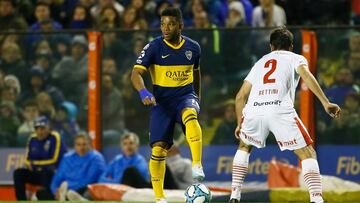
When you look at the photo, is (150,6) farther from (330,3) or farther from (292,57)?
(292,57)

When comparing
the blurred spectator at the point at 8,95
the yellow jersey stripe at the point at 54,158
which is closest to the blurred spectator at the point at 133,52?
the yellow jersey stripe at the point at 54,158

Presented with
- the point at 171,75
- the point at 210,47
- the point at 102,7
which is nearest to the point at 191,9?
the point at 102,7

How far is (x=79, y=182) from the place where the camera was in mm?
17125

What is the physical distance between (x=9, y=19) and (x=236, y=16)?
4.01 meters

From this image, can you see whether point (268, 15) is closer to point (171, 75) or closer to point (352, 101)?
point (352, 101)

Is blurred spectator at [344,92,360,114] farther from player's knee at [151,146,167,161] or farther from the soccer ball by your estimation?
the soccer ball

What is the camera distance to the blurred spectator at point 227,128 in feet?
56.7

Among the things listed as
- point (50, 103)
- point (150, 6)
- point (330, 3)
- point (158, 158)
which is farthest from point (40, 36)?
point (158, 158)

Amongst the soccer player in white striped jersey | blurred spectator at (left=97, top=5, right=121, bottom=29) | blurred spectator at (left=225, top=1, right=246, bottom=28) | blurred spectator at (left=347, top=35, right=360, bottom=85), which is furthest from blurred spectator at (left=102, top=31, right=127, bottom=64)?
the soccer player in white striped jersey

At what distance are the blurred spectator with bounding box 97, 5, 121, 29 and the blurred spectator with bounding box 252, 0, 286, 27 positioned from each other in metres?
2.27

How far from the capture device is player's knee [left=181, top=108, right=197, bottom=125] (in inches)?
478

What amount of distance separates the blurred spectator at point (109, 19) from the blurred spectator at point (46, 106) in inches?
77.3

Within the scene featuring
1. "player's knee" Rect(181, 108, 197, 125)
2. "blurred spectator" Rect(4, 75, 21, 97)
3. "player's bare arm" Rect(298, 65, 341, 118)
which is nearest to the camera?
"player's bare arm" Rect(298, 65, 341, 118)

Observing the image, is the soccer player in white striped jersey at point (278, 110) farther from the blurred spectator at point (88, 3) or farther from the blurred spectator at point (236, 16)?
the blurred spectator at point (88, 3)
